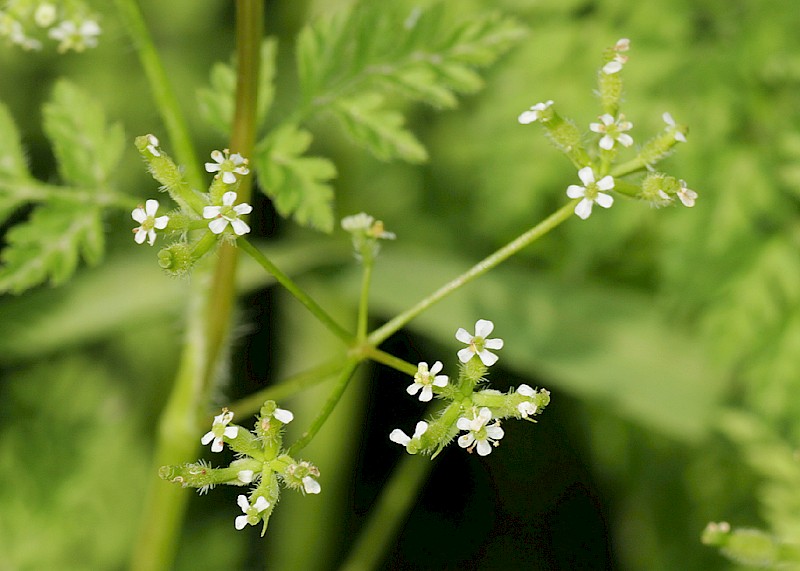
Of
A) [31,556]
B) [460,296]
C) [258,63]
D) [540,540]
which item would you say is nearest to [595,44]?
[460,296]

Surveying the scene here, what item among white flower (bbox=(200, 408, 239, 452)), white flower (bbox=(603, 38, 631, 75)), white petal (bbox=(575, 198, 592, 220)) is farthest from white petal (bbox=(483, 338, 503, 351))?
white flower (bbox=(603, 38, 631, 75))

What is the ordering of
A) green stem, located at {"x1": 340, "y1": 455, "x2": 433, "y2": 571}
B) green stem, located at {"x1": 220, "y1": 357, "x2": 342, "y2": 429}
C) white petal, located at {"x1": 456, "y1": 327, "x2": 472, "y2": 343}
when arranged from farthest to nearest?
green stem, located at {"x1": 340, "y1": 455, "x2": 433, "y2": 571}, green stem, located at {"x1": 220, "y1": 357, "x2": 342, "y2": 429}, white petal, located at {"x1": 456, "y1": 327, "x2": 472, "y2": 343}

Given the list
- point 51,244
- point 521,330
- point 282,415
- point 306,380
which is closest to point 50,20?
point 51,244

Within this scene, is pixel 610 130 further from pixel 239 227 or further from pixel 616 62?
pixel 239 227

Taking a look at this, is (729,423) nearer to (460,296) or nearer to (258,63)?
(460,296)

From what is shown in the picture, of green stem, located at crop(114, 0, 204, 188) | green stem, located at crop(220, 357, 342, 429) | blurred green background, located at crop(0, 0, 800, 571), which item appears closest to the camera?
green stem, located at crop(220, 357, 342, 429)

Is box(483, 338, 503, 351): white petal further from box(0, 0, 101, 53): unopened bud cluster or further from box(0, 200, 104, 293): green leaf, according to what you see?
box(0, 0, 101, 53): unopened bud cluster
